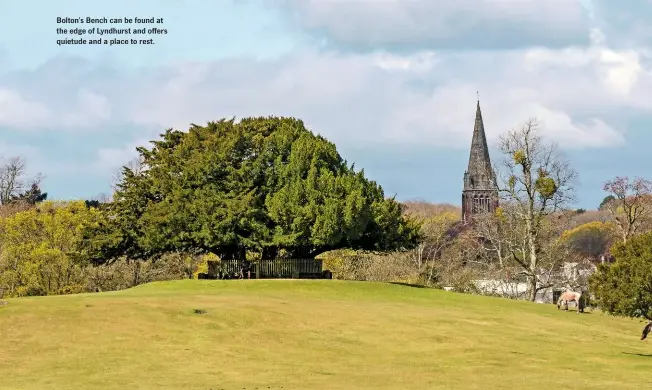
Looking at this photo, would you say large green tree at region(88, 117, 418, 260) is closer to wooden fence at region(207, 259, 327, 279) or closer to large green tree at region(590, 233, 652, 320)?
wooden fence at region(207, 259, 327, 279)

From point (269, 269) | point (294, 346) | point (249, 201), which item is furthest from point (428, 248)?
point (294, 346)

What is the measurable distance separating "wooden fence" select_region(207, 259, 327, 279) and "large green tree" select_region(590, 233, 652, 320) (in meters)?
34.9

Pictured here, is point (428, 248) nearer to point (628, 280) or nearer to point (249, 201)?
point (249, 201)

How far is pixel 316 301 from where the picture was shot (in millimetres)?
56469

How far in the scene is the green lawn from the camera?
3353 cm

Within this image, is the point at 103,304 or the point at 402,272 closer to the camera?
the point at 103,304

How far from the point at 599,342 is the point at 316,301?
16703mm

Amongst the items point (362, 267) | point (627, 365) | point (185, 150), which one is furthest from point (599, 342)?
point (362, 267)

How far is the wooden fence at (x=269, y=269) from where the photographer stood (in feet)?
245

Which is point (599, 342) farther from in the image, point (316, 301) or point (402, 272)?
point (402, 272)

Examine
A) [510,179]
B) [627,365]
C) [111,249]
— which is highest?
[510,179]

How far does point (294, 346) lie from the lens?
41.0 metres

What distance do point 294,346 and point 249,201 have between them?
1310 inches

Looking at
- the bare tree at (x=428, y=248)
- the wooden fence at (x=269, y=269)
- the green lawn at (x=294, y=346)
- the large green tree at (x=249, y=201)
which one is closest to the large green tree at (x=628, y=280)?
the green lawn at (x=294, y=346)
